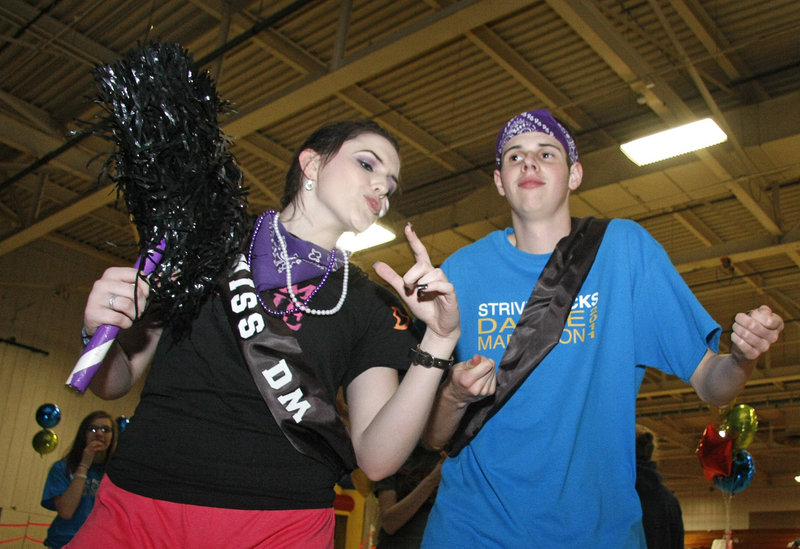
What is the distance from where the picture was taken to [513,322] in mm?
2180

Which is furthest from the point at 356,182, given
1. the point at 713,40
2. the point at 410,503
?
the point at 713,40

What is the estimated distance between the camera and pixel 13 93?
32.6 feet

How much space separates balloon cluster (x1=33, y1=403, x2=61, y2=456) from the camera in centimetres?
988

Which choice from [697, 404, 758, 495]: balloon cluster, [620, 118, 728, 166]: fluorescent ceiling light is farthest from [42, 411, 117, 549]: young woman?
[697, 404, 758, 495]: balloon cluster

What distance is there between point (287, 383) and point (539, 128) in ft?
4.19

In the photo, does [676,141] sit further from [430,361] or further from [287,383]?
[287,383]

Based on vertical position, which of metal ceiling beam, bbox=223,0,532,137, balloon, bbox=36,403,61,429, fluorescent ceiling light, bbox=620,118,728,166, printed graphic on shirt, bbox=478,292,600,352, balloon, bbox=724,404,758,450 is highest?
metal ceiling beam, bbox=223,0,532,137

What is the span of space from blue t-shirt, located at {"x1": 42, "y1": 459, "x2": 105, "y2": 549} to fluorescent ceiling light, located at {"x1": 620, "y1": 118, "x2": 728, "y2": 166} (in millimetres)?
5508

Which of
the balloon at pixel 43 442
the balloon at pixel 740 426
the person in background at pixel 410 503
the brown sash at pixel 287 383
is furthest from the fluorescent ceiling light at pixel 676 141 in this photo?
the balloon at pixel 43 442

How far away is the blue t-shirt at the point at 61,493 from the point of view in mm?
5324

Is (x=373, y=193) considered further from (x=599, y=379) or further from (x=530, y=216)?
(x=599, y=379)

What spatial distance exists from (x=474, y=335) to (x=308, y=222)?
23.3 inches

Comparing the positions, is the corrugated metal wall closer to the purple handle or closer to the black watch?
the purple handle

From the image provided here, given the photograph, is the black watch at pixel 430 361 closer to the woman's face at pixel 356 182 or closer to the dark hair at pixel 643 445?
the woman's face at pixel 356 182
